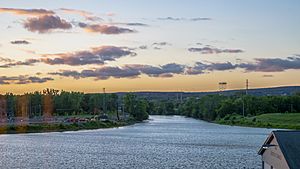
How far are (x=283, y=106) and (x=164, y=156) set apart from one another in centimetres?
14657

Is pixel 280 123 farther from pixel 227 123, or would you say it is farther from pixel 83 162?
pixel 83 162

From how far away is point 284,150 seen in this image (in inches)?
723

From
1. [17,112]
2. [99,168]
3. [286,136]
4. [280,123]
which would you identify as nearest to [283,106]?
[280,123]

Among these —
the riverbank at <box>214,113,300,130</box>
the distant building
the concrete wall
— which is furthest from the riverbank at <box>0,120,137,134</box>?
the distant building

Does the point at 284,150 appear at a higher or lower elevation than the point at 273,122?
higher

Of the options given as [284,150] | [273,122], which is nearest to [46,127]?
[273,122]

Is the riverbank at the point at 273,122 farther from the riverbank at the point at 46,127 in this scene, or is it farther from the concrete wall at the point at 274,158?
the concrete wall at the point at 274,158

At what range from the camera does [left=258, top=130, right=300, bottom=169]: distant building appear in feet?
58.1

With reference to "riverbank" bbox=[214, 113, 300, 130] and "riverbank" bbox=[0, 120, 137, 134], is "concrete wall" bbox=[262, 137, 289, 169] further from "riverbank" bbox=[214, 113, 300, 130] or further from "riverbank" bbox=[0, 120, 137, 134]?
"riverbank" bbox=[214, 113, 300, 130]

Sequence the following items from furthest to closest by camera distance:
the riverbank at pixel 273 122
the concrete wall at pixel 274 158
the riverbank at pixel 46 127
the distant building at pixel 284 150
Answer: the riverbank at pixel 273 122 → the riverbank at pixel 46 127 → the concrete wall at pixel 274 158 → the distant building at pixel 284 150

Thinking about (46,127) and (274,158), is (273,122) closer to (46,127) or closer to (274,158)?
(46,127)

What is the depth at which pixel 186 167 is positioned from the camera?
4162cm

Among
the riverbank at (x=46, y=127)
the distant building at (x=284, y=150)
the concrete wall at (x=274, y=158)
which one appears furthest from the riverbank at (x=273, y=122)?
the distant building at (x=284, y=150)

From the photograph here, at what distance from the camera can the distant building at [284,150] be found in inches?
697
